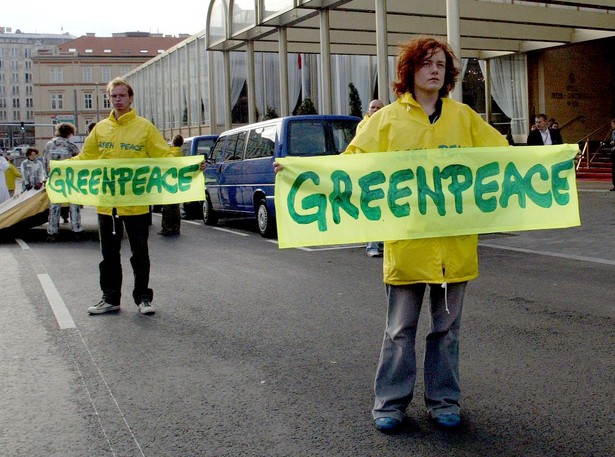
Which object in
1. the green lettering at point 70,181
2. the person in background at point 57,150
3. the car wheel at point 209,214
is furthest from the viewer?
the car wheel at point 209,214

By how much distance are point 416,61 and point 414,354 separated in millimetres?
1447

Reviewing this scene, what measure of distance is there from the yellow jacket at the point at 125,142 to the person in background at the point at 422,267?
3554mm

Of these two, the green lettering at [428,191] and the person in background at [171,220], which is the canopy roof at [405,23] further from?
the green lettering at [428,191]

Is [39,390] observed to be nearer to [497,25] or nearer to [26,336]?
[26,336]

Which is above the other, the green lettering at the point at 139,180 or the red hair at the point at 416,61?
the red hair at the point at 416,61

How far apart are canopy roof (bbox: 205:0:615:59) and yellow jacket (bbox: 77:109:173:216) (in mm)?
12041

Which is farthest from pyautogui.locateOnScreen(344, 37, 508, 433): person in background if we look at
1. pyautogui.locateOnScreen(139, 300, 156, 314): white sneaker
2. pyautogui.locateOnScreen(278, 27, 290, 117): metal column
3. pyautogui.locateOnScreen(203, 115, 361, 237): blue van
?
pyautogui.locateOnScreen(278, 27, 290, 117): metal column

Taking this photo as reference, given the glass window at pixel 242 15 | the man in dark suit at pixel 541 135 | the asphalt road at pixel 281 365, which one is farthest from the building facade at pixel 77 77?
the asphalt road at pixel 281 365

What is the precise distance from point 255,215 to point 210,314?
7.09m

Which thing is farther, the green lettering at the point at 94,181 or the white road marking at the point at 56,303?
the green lettering at the point at 94,181

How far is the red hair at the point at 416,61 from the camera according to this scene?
3891mm

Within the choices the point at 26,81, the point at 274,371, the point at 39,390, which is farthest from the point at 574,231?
the point at 26,81

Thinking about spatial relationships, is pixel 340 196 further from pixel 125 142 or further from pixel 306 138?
pixel 306 138

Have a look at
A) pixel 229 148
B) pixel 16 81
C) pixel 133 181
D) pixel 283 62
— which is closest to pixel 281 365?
pixel 133 181
